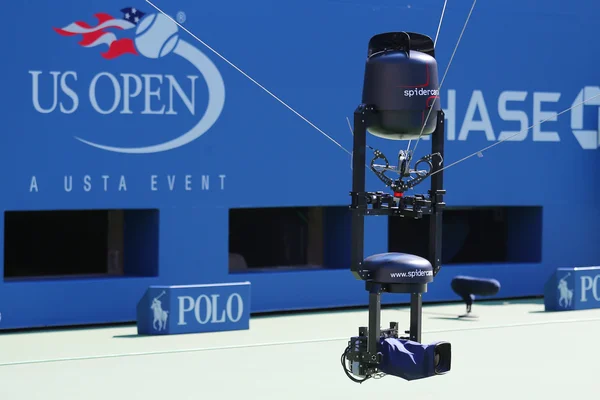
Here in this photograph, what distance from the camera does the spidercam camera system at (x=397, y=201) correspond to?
337 inches

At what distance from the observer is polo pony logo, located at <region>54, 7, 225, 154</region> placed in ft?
44.3

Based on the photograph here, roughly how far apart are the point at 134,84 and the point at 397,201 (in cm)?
571

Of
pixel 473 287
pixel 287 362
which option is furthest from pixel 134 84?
pixel 473 287

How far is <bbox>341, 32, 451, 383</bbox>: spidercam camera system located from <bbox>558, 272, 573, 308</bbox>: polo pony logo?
252 inches

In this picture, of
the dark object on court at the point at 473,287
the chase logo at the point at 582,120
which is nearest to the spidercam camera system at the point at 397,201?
the dark object on court at the point at 473,287

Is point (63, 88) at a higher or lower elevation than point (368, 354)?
higher

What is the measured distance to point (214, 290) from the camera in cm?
1288

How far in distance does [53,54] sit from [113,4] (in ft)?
3.15

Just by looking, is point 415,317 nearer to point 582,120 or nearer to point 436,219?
point 436,219

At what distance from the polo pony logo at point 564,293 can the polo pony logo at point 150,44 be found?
491cm

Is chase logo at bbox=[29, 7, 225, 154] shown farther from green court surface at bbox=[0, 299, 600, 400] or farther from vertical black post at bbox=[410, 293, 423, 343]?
vertical black post at bbox=[410, 293, 423, 343]

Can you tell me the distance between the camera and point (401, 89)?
8789 millimetres

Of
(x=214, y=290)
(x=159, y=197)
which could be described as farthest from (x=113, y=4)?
(x=214, y=290)

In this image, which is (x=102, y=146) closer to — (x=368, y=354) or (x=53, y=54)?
(x=53, y=54)
